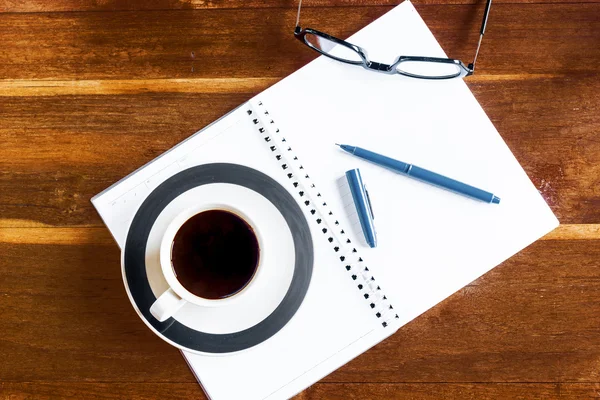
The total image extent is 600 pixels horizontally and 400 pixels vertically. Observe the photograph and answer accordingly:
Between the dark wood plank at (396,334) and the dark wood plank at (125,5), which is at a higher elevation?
the dark wood plank at (125,5)

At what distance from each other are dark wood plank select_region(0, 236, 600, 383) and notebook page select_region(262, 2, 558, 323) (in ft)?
0.19

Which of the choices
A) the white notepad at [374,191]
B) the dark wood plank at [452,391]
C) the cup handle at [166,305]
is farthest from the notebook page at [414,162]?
the cup handle at [166,305]

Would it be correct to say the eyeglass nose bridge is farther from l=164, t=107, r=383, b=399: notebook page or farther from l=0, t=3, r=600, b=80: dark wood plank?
l=164, t=107, r=383, b=399: notebook page

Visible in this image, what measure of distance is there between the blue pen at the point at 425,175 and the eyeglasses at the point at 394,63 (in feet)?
0.37

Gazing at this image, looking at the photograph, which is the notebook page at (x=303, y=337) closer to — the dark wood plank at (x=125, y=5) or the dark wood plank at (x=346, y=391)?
the dark wood plank at (x=346, y=391)

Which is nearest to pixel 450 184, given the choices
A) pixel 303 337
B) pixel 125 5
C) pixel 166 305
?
pixel 303 337

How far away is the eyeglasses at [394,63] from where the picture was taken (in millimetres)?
711

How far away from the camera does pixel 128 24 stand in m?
0.76

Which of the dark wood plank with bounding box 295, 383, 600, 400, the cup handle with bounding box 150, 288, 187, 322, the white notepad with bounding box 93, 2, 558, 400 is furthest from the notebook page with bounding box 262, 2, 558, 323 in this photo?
the cup handle with bounding box 150, 288, 187, 322

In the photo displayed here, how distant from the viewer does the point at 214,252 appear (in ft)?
2.14

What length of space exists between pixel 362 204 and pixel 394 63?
0.19 metres

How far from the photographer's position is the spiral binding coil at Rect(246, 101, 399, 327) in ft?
2.34

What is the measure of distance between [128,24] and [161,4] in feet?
0.18

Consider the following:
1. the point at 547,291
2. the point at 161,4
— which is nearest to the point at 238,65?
the point at 161,4
